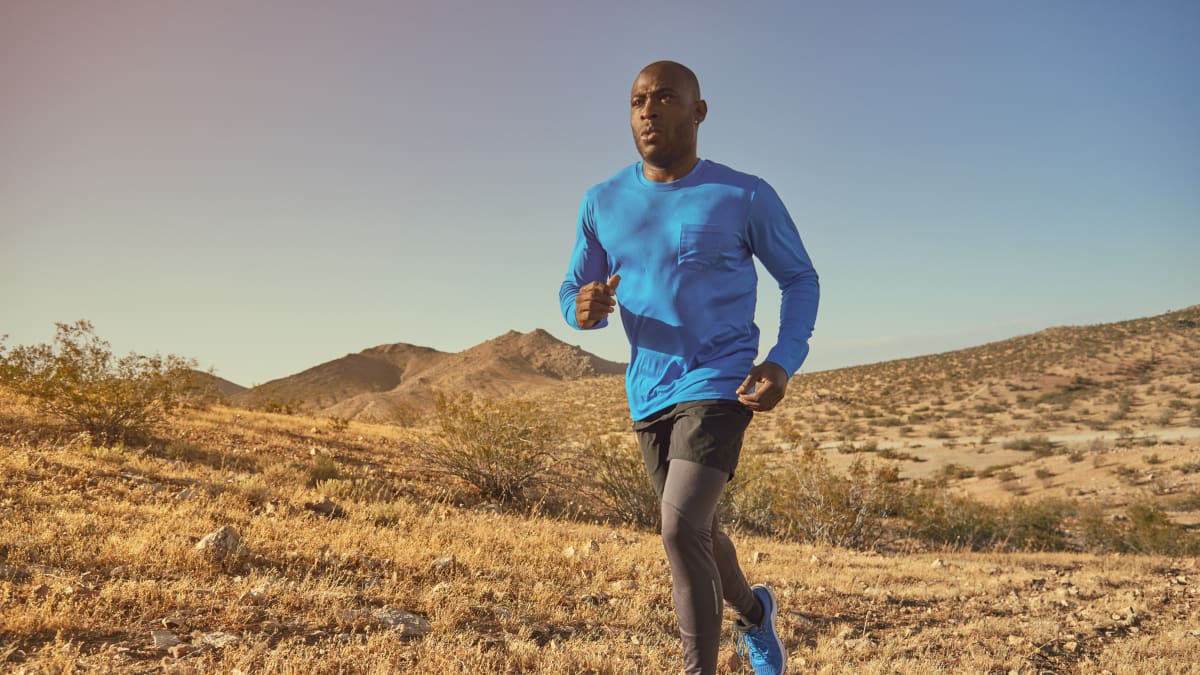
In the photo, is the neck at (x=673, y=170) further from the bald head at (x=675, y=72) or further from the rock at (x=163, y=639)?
the rock at (x=163, y=639)

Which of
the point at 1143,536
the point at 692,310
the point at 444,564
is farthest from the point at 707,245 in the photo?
the point at 1143,536

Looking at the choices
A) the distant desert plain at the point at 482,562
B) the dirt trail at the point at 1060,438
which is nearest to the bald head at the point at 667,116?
the distant desert plain at the point at 482,562

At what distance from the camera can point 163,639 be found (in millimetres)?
3217

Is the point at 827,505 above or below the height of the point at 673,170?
below

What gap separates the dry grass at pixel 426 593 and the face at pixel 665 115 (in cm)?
232

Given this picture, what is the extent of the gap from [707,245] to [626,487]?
8271mm

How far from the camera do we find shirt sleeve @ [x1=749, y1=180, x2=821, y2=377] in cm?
270

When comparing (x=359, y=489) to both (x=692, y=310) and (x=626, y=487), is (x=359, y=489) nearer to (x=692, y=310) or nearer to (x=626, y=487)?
(x=626, y=487)

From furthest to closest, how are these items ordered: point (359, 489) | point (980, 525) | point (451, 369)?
point (451, 369) < point (980, 525) < point (359, 489)

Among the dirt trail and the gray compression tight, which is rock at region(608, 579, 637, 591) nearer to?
the gray compression tight

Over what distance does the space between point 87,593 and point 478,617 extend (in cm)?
194

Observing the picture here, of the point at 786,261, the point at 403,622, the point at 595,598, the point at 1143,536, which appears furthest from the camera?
the point at 1143,536

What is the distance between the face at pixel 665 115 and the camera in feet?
8.96

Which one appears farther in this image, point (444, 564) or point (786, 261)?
point (444, 564)
